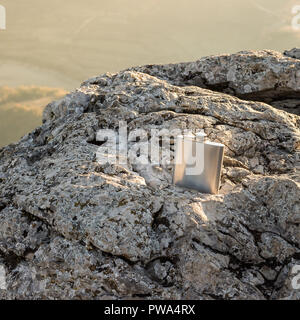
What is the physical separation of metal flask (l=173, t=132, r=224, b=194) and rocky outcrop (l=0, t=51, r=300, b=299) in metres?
0.28

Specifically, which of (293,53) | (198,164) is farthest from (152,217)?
(293,53)

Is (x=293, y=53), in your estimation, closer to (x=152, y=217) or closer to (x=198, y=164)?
(x=198, y=164)

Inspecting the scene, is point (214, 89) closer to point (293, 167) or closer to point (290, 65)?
point (290, 65)

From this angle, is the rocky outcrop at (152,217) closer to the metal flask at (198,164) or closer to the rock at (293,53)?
the metal flask at (198,164)

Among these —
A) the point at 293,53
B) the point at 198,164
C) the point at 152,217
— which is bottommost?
the point at 152,217

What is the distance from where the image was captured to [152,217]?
21.5 feet

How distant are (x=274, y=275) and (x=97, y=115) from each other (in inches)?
250

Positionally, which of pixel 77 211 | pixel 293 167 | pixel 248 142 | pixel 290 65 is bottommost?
pixel 77 211

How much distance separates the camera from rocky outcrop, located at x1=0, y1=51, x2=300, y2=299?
19.7 ft

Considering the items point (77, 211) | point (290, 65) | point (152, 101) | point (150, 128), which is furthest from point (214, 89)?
point (77, 211)

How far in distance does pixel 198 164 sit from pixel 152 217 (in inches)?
68.7

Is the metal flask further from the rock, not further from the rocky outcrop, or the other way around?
the rock

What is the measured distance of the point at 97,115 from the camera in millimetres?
9727

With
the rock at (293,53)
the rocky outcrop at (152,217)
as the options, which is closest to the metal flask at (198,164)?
the rocky outcrop at (152,217)
